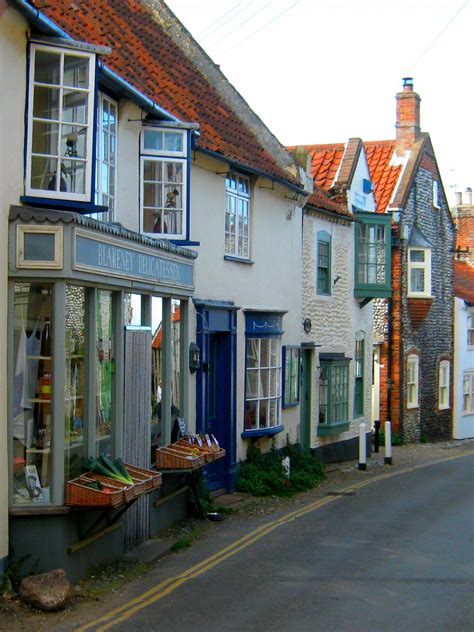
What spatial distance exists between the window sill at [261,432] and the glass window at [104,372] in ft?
21.3

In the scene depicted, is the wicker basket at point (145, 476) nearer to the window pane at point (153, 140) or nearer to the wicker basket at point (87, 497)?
the wicker basket at point (87, 497)

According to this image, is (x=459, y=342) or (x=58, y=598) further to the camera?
(x=459, y=342)

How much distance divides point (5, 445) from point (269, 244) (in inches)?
401

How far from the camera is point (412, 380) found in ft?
102

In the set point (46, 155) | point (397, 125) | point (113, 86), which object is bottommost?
point (46, 155)

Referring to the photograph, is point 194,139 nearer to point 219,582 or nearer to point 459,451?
point 219,582

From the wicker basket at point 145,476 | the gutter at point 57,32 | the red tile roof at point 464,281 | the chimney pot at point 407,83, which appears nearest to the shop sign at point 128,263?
the gutter at point 57,32

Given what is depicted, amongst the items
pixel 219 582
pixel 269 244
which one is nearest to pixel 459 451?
pixel 269 244

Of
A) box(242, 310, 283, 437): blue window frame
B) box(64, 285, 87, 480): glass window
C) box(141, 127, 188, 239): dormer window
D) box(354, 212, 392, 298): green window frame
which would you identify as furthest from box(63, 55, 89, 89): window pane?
box(354, 212, 392, 298): green window frame

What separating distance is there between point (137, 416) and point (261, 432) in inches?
242

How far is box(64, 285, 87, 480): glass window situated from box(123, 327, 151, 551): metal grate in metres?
1.29

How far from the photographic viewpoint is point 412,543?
1255cm

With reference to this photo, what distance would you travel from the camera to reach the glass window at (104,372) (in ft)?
35.2

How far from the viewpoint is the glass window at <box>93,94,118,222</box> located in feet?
37.1
